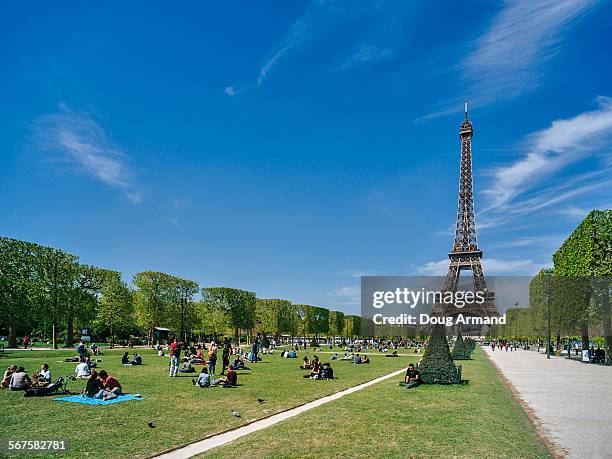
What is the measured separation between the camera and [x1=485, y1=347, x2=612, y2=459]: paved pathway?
10.7 m

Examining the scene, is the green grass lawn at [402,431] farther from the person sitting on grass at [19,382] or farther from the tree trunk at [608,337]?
the tree trunk at [608,337]

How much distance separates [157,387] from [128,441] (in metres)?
9.07

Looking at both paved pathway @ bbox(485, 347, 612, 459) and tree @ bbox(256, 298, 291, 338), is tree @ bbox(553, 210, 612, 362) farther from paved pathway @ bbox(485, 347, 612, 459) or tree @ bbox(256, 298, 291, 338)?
tree @ bbox(256, 298, 291, 338)

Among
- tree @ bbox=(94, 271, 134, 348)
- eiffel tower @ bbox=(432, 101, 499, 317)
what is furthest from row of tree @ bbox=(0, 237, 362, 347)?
eiffel tower @ bbox=(432, 101, 499, 317)

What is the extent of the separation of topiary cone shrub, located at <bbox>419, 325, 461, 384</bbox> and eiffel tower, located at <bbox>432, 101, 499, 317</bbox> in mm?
66949

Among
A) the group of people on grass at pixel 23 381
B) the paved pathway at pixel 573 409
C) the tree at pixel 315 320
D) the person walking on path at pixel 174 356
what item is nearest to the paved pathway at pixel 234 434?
the paved pathway at pixel 573 409

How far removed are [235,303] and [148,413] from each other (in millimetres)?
Result: 56322

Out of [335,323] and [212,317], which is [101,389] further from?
[335,323]

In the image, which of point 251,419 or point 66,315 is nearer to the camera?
point 251,419

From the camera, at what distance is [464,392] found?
736 inches

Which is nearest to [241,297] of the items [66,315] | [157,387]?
[66,315]

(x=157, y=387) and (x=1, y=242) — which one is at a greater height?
(x=1, y=242)

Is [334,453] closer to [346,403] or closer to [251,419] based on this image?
[251,419]

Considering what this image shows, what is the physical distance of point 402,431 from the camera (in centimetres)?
1148
